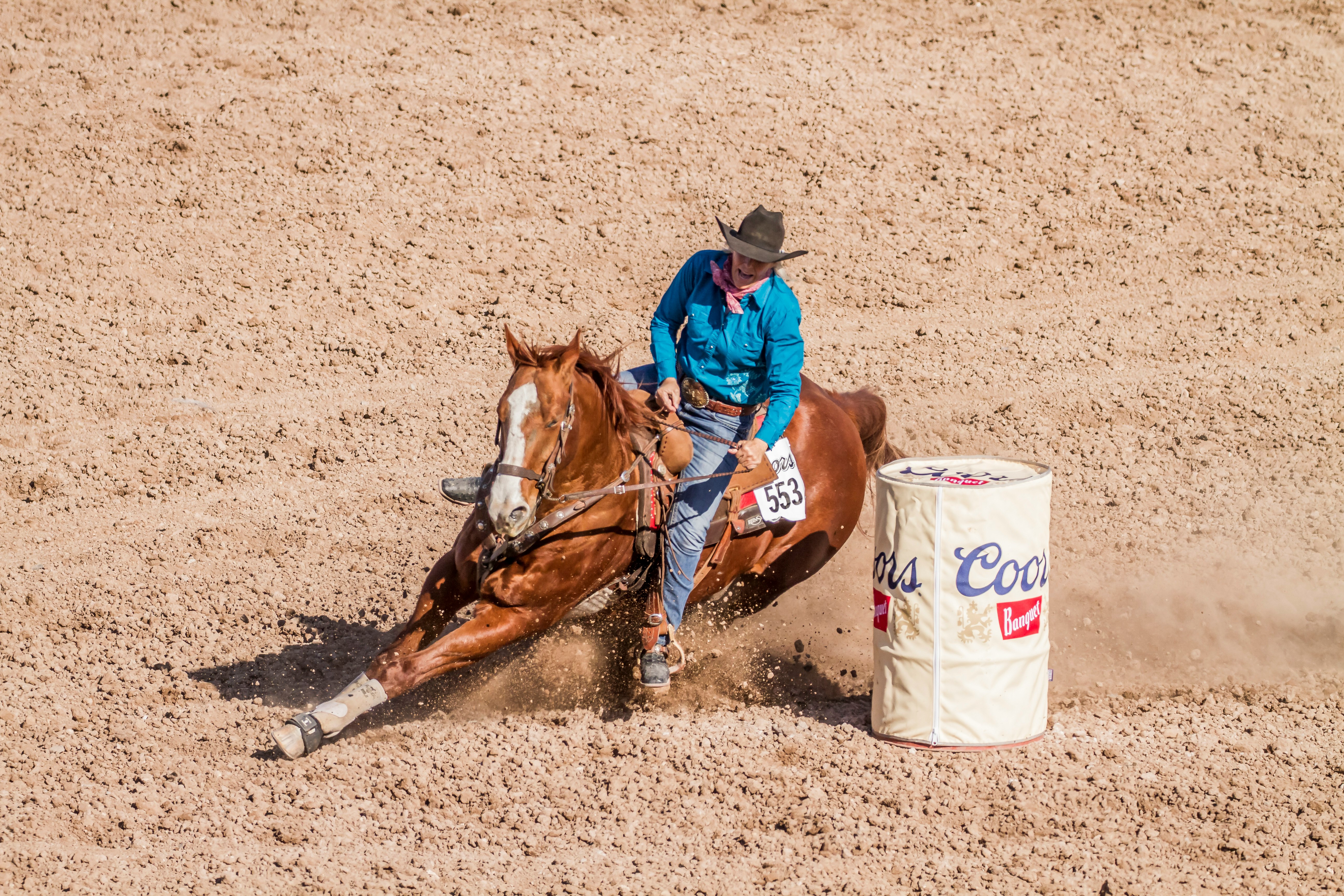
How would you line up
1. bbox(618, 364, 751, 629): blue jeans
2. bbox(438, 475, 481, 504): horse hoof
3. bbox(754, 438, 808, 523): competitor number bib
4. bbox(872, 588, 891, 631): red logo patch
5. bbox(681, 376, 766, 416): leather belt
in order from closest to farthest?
1. bbox(438, 475, 481, 504): horse hoof
2. bbox(872, 588, 891, 631): red logo patch
3. bbox(618, 364, 751, 629): blue jeans
4. bbox(681, 376, 766, 416): leather belt
5. bbox(754, 438, 808, 523): competitor number bib

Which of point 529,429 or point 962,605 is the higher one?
point 529,429

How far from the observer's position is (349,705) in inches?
226

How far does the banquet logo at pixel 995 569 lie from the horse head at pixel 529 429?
1.83 m

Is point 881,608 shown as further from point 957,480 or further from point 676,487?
point 676,487

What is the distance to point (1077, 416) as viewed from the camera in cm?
1059

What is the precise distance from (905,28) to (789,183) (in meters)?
3.45

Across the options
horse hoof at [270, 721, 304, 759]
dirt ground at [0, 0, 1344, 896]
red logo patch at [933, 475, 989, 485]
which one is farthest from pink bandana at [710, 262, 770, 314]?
horse hoof at [270, 721, 304, 759]

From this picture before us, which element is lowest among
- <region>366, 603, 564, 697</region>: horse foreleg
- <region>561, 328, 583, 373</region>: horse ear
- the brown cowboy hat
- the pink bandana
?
<region>366, 603, 564, 697</region>: horse foreleg

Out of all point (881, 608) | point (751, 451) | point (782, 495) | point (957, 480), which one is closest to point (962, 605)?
point (881, 608)

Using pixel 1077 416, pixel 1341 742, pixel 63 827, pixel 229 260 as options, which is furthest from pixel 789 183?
pixel 63 827

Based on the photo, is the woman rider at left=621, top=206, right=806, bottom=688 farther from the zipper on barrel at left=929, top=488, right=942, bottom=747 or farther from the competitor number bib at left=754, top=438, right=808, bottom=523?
the zipper on barrel at left=929, top=488, right=942, bottom=747

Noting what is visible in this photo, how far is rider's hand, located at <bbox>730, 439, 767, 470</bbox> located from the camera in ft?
20.2

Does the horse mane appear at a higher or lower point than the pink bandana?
lower

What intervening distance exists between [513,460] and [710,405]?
151 centimetres
